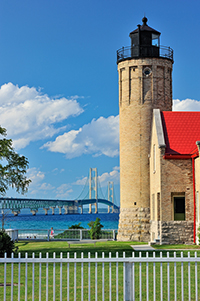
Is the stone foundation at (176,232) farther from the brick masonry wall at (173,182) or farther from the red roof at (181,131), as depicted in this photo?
the red roof at (181,131)

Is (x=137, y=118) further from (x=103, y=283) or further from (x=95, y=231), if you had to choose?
(x=103, y=283)

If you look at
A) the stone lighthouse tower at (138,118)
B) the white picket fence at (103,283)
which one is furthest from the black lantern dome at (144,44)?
the white picket fence at (103,283)

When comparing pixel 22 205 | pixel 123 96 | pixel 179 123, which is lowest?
pixel 22 205

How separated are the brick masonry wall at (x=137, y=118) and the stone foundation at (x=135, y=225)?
11 centimetres

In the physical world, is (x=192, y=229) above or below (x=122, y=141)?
below

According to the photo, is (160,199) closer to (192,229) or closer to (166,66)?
(192,229)

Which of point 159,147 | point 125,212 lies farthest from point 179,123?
point 125,212

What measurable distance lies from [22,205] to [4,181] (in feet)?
445

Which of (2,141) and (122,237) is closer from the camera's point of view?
(2,141)

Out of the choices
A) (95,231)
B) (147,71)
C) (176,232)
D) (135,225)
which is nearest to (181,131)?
(176,232)

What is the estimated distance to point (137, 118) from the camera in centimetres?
3219

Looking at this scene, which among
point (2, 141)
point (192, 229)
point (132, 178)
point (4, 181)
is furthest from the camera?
point (132, 178)

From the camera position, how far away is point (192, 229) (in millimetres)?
26109

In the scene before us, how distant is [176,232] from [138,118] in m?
9.88
